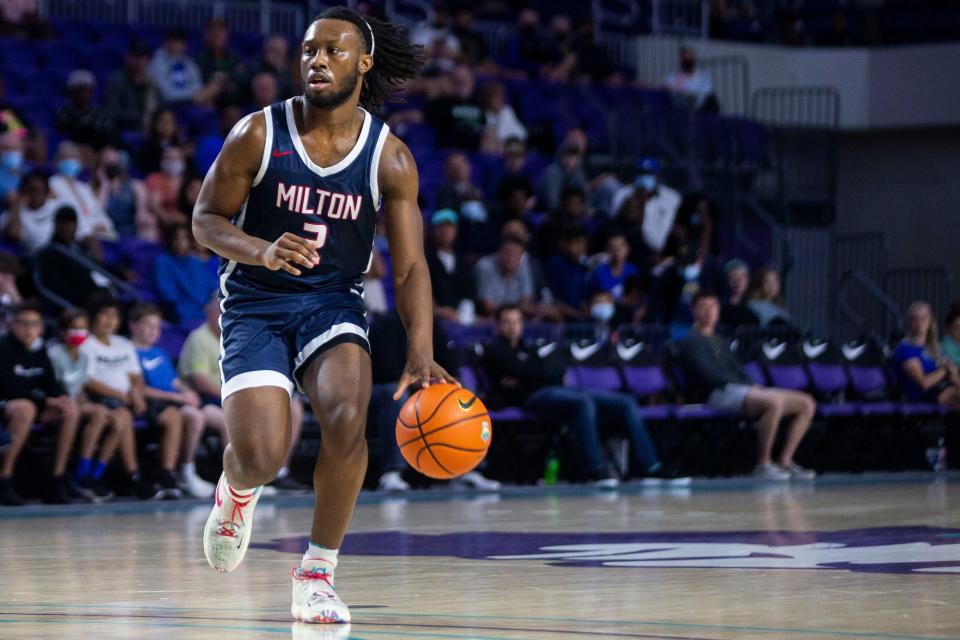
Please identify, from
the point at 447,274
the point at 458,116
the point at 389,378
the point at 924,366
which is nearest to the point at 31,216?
the point at 389,378

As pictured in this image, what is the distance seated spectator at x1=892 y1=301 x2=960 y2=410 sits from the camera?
14055 mm

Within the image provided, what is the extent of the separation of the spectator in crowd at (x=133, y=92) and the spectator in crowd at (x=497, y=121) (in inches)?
130

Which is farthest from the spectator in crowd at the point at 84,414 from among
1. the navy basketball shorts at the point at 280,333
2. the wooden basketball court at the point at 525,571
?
the navy basketball shorts at the point at 280,333

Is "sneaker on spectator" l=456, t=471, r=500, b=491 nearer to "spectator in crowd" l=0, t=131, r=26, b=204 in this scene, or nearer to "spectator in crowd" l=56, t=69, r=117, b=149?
"spectator in crowd" l=0, t=131, r=26, b=204

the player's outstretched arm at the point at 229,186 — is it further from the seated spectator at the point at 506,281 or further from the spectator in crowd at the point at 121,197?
the seated spectator at the point at 506,281

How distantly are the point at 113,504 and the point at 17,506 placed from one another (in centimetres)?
58

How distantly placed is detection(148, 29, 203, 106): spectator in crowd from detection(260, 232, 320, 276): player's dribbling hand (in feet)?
32.4

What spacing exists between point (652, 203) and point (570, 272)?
1.79m

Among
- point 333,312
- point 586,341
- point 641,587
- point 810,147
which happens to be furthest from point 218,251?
point 810,147

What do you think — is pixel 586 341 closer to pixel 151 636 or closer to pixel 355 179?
pixel 355 179

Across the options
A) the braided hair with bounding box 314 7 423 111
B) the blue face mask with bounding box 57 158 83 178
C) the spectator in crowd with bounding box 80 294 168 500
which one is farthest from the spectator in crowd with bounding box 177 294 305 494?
the braided hair with bounding box 314 7 423 111

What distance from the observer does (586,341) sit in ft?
42.2

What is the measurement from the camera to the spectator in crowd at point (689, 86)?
1811cm

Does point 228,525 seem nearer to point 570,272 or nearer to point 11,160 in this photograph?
point 11,160
